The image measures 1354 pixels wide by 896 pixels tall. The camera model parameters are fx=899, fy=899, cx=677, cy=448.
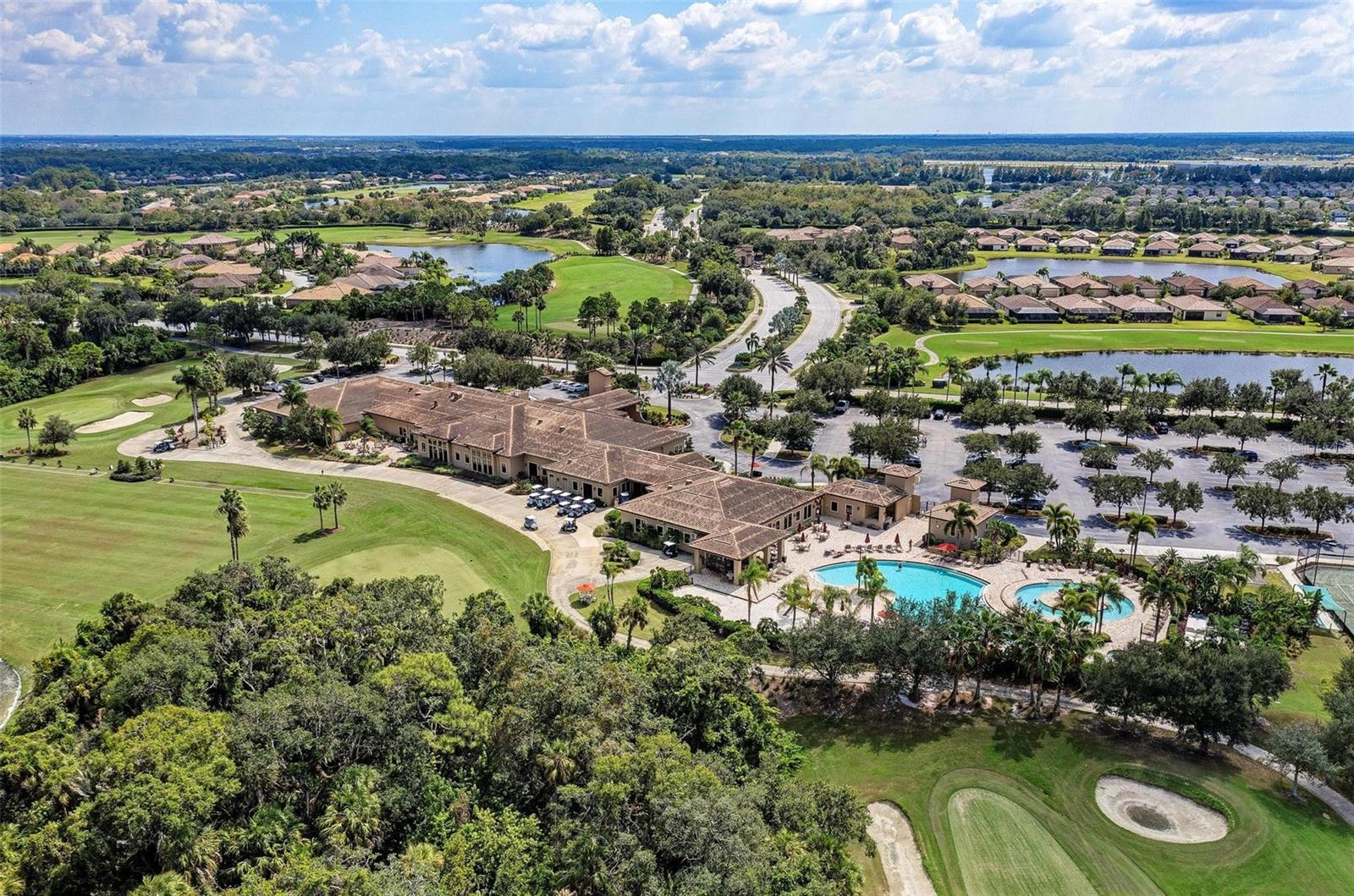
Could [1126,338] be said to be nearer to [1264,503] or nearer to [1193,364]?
[1193,364]

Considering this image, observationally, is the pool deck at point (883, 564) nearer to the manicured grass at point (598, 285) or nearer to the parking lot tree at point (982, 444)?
the parking lot tree at point (982, 444)

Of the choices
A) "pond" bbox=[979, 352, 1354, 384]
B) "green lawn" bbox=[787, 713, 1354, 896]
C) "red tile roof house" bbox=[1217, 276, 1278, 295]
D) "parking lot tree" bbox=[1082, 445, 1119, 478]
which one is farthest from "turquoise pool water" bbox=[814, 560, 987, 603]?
"red tile roof house" bbox=[1217, 276, 1278, 295]

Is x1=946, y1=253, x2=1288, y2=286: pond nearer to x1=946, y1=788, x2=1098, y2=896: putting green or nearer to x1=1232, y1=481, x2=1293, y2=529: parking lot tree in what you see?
x1=1232, y1=481, x2=1293, y2=529: parking lot tree

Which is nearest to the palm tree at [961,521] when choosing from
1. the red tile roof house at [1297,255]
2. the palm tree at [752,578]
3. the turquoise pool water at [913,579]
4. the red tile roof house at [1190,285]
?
the turquoise pool water at [913,579]

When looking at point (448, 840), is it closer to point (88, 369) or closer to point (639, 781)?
point (639, 781)

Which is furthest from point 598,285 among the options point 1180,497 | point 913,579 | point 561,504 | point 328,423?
point 1180,497
